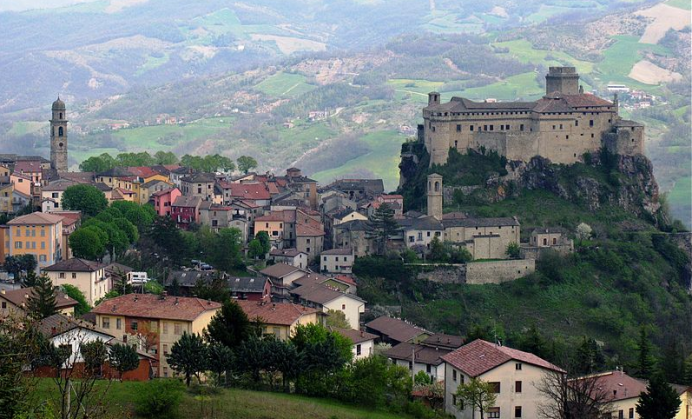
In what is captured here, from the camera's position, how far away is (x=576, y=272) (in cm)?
7675

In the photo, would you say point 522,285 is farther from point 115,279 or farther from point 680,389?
point 680,389

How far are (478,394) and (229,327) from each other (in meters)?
8.80

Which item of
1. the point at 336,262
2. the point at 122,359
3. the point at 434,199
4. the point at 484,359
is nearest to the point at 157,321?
the point at 122,359

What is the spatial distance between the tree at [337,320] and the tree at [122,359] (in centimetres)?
1538

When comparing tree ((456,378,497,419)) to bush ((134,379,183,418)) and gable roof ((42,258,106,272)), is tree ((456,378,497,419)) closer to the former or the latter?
bush ((134,379,183,418))

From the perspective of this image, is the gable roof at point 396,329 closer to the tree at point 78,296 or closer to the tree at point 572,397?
the tree at point 78,296

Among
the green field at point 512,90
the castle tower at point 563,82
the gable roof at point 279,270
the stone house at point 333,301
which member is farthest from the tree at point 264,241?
the green field at point 512,90

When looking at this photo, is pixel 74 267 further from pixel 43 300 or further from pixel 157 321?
pixel 157 321

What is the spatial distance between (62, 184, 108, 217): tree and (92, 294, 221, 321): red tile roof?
81.1 feet

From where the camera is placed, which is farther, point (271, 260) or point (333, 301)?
point (271, 260)

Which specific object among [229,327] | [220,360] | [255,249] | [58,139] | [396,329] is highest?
[58,139]

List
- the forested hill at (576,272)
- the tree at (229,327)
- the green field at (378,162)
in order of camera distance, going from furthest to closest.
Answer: the green field at (378,162) < the forested hill at (576,272) < the tree at (229,327)

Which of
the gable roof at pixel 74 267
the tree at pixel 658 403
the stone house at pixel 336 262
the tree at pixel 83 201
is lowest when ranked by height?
the tree at pixel 658 403

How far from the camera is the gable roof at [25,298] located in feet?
167
